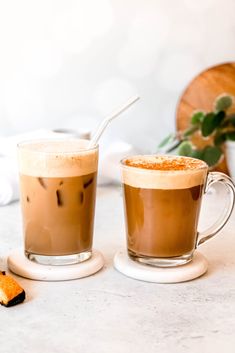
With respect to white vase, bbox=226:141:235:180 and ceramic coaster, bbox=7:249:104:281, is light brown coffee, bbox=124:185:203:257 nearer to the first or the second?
ceramic coaster, bbox=7:249:104:281

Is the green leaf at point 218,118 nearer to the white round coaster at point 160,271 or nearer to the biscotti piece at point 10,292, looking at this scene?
the white round coaster at point 160,271

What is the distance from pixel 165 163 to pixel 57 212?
0.18 metres

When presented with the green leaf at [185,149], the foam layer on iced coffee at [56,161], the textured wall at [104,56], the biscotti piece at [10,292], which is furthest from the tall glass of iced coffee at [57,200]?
the textured wall at [104,56]

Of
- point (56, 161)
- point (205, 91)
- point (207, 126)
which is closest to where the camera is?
point (56, 161)

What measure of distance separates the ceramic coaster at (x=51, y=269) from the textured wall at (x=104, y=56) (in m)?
0.88

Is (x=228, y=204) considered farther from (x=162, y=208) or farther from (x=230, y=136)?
(x=230, y=136)

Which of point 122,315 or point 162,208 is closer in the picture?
point 122,315

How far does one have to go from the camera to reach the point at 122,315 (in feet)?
2.80

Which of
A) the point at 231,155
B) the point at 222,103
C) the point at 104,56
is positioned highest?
the point at 104,56

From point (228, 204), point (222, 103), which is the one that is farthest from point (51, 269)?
point (222, 103)

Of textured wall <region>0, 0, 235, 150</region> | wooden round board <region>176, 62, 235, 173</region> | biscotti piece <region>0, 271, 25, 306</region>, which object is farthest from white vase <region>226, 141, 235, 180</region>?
biscotti piece <region>0, 271, 25, 306</region>

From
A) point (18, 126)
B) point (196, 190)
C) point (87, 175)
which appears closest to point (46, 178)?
point (87, 175)

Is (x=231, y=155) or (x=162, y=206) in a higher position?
(x=162, y=206)

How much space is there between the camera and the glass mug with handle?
0.96 m
